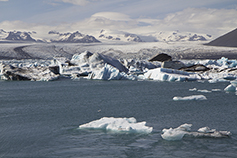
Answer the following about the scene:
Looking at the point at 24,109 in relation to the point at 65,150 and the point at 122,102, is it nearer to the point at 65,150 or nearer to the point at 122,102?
the point at 122,102

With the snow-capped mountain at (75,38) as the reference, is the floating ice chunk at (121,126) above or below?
below

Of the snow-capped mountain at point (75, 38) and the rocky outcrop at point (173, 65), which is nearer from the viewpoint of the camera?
the rocky outcrop at point (173, 65)

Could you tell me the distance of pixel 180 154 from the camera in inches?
155

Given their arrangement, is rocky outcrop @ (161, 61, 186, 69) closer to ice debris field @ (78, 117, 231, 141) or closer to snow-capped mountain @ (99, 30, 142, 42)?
ice debris field @ (78, 117, 231, 141)

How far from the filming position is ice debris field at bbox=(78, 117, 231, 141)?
446 centimetres

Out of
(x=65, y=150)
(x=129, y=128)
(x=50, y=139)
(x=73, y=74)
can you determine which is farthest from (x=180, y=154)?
(x=73, y=74)

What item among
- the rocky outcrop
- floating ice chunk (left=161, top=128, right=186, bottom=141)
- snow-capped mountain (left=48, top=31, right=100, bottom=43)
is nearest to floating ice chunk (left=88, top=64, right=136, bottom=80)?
the rocky outcrop

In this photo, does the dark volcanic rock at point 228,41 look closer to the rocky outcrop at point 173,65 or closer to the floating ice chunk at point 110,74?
the rocky outcrop at point 173,65

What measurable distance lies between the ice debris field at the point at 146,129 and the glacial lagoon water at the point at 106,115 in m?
0.09

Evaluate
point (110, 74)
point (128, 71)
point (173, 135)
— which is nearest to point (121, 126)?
point (173, 135)

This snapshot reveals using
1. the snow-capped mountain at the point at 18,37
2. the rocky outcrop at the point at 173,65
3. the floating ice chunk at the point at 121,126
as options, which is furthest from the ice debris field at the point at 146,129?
the snow-capped mountain at the point at 18,37

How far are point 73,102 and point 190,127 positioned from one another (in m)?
4.11

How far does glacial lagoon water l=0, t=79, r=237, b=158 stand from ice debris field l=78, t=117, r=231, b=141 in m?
0.09

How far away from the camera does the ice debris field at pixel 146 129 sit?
14.6 ft
